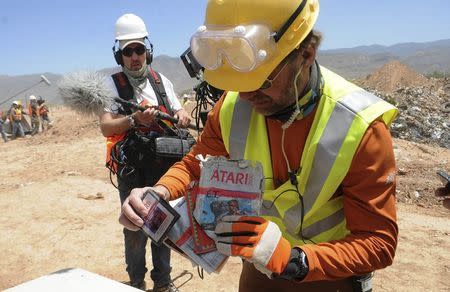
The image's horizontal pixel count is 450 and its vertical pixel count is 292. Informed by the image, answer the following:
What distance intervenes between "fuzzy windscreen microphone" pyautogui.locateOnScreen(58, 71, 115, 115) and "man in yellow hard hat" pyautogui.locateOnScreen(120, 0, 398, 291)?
1634mm

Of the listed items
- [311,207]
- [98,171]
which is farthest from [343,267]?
[98,171]

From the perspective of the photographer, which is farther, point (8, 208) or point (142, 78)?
point (8, 208)

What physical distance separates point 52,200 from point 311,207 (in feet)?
20.4

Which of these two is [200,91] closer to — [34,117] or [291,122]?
[291,122]

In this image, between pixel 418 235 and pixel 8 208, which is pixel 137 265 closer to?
pixel 418 235

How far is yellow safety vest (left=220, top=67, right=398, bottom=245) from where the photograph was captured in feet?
5.07

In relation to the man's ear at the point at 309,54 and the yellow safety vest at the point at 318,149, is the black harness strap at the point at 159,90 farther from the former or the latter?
the man's ear at the point at 309,54

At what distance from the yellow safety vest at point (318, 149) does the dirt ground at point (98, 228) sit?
258 cm

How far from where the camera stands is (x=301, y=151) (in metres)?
1.70

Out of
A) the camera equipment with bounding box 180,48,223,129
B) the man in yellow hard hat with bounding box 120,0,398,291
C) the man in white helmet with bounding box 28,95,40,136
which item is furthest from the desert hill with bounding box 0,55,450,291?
the man in white helmet with bounding box 28,95,40,136

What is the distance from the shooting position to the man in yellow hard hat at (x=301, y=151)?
145 centimetres

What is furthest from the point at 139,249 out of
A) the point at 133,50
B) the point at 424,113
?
the point at 424,113

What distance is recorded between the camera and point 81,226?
5.89 metres

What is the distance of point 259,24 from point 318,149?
1.59 feet
